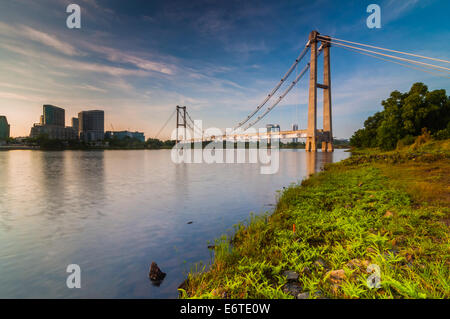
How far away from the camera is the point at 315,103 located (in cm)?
5109

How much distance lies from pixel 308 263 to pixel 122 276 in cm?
361

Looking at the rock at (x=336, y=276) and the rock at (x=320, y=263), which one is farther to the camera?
the rock at (x=320, y=263)

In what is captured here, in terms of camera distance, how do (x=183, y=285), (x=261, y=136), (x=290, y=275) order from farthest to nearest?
1. (x=261, y=136)
2. (x=183, y=285)
3. (x=290, y=275)

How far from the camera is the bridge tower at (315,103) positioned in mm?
50969

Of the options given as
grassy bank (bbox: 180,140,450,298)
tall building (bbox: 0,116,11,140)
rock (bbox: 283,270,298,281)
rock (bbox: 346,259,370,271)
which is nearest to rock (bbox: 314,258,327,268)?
grassy bank (bbox: 180,140,450,298)

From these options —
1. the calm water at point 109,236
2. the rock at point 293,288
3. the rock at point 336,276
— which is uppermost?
the rock at point 336,276

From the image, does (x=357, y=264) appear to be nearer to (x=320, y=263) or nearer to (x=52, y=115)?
(x=320, y=263)

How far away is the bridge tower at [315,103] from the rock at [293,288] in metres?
52.5

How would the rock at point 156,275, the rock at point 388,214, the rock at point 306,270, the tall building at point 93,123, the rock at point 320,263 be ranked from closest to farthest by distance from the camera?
the rock at point 306,270
the rock at point 320,263
the rock at point 156,275
the rock at point 388,214
the tall building at point 93,123

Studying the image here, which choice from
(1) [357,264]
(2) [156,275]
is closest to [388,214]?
(1) [357,264]

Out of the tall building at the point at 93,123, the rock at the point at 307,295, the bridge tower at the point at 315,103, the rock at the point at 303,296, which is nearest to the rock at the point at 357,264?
the rock at the point at 307,295

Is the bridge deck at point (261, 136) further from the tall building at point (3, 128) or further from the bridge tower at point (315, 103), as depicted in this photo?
the tall building at point (3, 128)

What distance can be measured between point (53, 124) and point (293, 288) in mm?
173769
